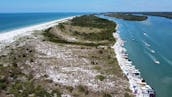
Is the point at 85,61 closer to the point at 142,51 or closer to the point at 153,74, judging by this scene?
the point at 153,74

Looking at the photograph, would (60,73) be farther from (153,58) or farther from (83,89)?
(153,58)

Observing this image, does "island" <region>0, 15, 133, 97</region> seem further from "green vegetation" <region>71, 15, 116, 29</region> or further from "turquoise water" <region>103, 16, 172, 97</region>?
"green vegetation" <region>71, 15, 116, 29</region>

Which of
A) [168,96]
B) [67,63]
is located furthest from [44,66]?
[168,96]

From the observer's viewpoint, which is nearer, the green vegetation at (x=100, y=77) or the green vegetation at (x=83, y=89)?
the green vegetation at (x=83, y=89)

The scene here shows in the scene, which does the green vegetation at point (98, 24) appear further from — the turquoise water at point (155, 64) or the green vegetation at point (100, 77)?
the green vegetation at point (100, 77)

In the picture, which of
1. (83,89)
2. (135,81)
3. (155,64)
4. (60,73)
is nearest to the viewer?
(83,89)

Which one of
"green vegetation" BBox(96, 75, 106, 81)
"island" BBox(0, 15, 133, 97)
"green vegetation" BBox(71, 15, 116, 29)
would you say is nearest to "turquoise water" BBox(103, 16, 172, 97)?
"island" BBox(0, 15, 133, 97)

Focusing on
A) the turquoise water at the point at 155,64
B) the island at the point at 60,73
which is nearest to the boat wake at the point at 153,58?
the turquoise water at the point at 155,64

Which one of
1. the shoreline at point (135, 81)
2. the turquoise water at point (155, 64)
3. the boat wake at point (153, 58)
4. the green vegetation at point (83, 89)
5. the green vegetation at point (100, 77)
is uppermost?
the green vegetation at point (100, 77)

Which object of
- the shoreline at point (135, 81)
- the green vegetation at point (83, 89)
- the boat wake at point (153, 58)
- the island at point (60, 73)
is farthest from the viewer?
the boat wake at point (153, 58)

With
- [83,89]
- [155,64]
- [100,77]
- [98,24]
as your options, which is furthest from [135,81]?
[98,24]

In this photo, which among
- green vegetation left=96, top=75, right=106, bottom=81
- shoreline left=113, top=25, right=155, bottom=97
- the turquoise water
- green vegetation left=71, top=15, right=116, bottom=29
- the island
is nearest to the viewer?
the island
